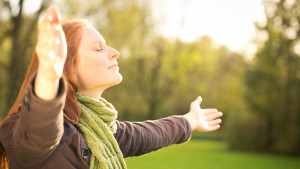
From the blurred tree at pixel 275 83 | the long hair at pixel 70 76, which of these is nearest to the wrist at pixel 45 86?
the long hair at pixel 70 76

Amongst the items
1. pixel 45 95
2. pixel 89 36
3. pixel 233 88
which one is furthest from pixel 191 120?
pixel 233 88

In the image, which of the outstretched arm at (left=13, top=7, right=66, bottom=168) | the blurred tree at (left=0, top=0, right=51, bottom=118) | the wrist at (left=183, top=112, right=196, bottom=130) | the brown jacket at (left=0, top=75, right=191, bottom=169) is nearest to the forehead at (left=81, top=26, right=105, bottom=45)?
the brown jacket at (left=0, top=75, right=191, bottom=169)

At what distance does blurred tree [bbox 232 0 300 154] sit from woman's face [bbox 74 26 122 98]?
2033 cm

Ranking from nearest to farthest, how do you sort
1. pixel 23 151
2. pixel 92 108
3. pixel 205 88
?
pixel 23 151 < pixel 92 108 < pixel 205 88

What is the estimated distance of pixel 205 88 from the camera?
116 feet

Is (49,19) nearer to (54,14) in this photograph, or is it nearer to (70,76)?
(54,14)

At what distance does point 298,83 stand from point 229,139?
5.35 m

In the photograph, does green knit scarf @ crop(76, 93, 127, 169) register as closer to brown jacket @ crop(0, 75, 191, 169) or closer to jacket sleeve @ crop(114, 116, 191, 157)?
brown jacket @ crop(0, 75, 191, 169)

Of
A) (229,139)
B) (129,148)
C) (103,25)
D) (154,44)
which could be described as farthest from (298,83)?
(129,148)

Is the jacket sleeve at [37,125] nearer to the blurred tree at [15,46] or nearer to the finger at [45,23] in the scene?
the finger at [45,23]

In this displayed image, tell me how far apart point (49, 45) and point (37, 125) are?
0.30 m

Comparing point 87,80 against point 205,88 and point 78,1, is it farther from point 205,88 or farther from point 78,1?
point 205,88

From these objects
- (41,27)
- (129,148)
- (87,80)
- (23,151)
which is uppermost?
(41,27)

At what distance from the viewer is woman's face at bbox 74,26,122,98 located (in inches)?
76.7
